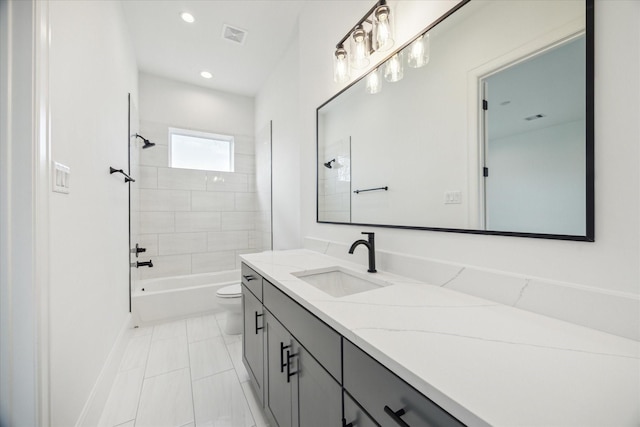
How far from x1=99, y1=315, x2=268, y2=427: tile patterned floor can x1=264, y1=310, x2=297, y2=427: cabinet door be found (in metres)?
0.31

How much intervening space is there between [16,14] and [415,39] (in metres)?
1.50

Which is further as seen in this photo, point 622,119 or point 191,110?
point 191,110

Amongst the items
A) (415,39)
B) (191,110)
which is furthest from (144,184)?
(415,39)

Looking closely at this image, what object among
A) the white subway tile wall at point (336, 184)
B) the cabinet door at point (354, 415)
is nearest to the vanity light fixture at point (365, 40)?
the white subway tile wall at point (336, 184)

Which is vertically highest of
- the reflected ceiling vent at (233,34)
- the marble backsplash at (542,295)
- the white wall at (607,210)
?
the reflected ceiling vent at (233,34)

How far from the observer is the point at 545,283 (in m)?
0.75

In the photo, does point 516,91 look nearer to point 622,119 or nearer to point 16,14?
point 622,119

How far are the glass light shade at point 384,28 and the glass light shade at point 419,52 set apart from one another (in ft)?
0.52

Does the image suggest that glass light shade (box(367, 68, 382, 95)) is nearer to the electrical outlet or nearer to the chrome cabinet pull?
the electrical outlet

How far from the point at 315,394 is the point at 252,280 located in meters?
0.81

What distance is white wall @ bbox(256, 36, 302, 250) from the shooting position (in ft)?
8.37

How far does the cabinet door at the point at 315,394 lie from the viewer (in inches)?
29.1

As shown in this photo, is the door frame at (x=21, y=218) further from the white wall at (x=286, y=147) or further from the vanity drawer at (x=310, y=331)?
the white wall at (x=286, y=147)

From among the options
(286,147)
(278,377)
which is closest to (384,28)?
(286,147)
